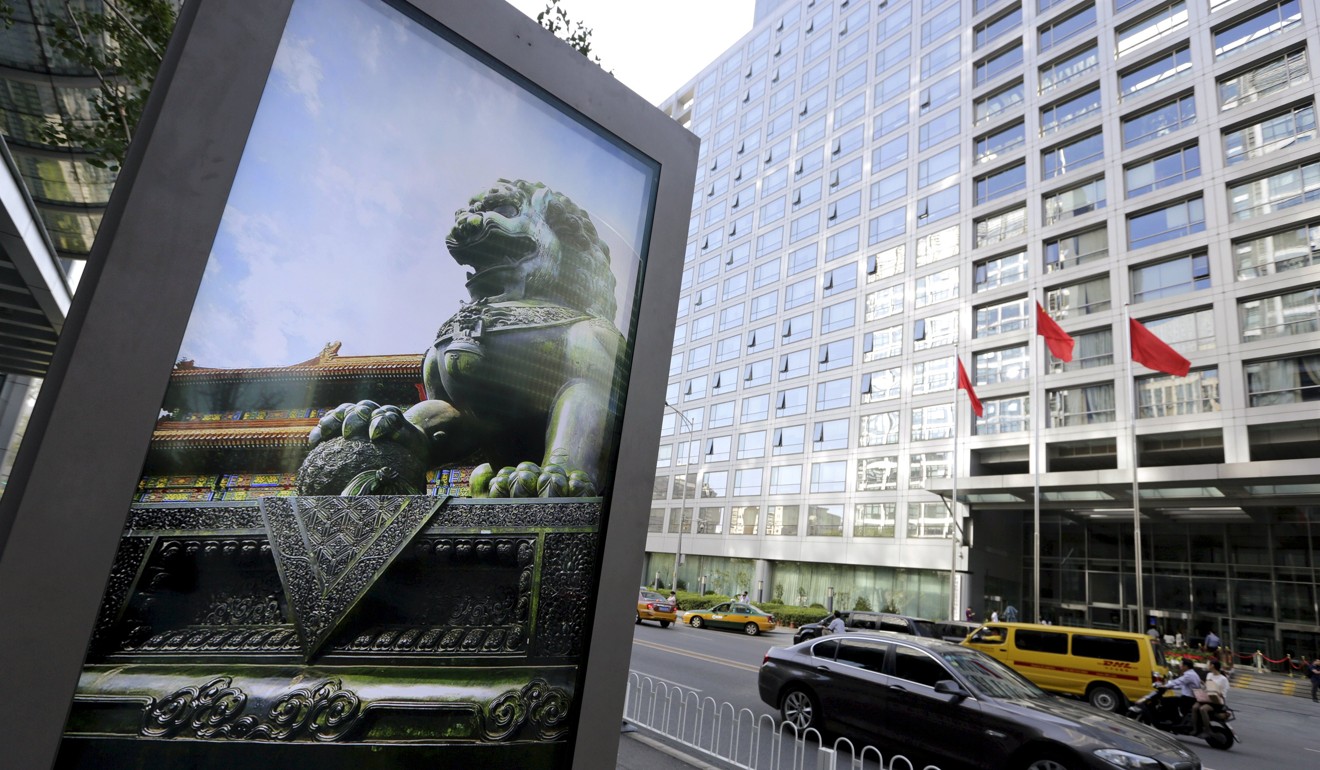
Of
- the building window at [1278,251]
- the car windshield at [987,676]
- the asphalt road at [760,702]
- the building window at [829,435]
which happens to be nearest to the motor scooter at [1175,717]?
the asphalt road at [760,702]

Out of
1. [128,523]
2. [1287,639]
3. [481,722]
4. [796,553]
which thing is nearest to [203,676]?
[128,523]

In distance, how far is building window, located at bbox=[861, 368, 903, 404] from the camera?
3819 centimetres

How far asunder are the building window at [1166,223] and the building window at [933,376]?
9.46 meters

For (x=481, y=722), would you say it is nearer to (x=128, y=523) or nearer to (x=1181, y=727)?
(x=128, y=523)

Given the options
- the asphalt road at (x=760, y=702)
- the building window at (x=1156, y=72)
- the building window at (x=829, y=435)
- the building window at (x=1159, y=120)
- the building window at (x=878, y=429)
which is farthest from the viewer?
the building window at (x=829, y=435)

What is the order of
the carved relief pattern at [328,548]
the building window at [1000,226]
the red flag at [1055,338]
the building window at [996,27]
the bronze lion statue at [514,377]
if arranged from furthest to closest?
the building window at [996,27] < the building window at [1000,226] < the red flag at [1055,338] < the bronze lion statue at [514,377] < the carved relief pattern at [328,548]

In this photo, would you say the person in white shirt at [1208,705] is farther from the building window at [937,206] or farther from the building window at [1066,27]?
the building window at [1066,27]

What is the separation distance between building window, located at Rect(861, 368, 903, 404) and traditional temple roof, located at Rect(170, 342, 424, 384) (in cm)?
3815

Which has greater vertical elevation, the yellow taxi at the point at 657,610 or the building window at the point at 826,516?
the building window at the point at 826,516

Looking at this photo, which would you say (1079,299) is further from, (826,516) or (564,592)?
(564,592)

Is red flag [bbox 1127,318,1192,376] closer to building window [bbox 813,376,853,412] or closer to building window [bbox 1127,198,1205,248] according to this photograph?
building window [bbox 1127,198,1205,248]

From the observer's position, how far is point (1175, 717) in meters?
12.0

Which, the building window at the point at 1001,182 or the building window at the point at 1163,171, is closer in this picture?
the building window at the point at 1163,171

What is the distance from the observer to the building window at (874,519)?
36.6 meters
